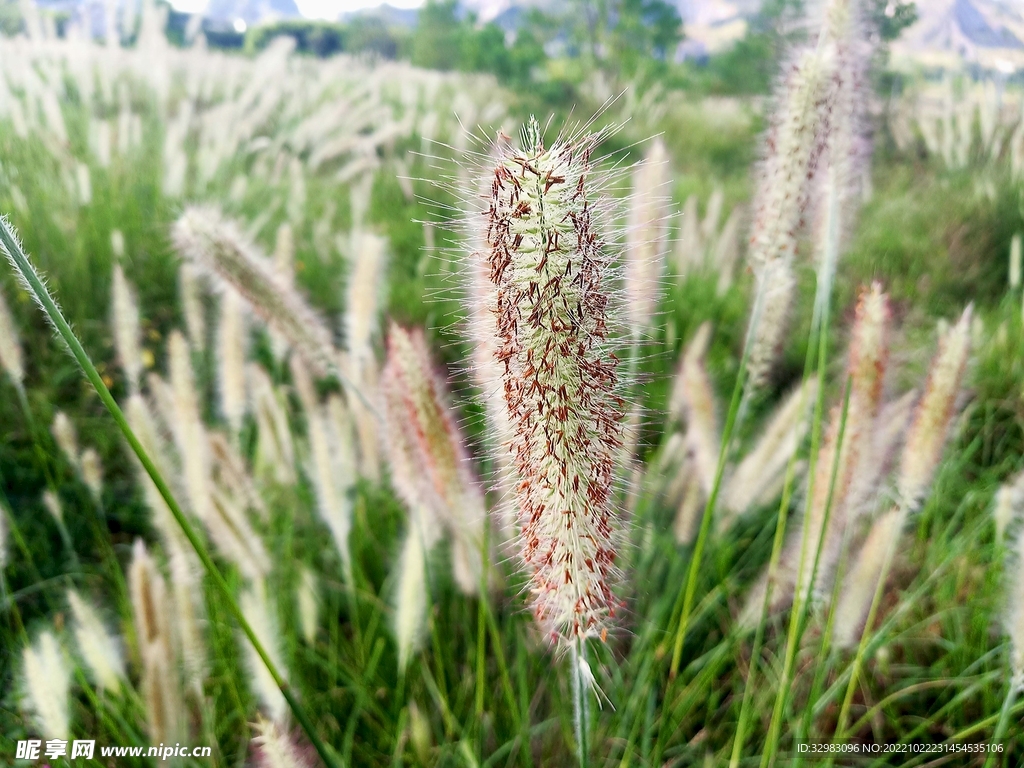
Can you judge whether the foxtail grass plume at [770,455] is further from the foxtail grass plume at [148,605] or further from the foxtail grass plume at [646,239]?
the foxtail grass plume at [148,605]

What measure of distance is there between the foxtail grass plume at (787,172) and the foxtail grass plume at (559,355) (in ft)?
1.18

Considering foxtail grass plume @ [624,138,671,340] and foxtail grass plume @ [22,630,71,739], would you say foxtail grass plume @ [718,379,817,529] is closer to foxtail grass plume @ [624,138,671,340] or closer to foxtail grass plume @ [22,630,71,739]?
foxtail grass plume @ [624,138,671,340]

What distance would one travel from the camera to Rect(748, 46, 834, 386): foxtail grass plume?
2.88 ft

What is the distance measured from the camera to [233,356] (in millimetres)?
1507

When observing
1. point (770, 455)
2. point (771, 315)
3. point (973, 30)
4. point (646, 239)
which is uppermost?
point (973, 30)

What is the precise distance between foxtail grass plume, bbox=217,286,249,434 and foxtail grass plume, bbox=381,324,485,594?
59 centimetres

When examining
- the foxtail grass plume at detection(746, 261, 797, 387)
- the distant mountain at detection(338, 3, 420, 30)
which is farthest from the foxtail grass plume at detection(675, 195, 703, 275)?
the distant mountain at detection(338, 3, 420, 30)

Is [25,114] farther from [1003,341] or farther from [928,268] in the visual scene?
[928,268]

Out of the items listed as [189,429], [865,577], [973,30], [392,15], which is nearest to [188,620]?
[189,429]

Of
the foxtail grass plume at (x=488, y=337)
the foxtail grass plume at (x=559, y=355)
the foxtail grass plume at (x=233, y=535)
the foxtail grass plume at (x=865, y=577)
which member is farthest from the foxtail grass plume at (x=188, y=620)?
the foxtail grass plume at (x=865, y=577)

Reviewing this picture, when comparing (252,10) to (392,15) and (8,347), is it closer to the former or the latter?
(392,15)

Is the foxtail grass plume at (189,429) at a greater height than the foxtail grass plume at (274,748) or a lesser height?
greater

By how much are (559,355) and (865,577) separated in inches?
32.6

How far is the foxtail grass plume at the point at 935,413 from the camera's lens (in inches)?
38.4
